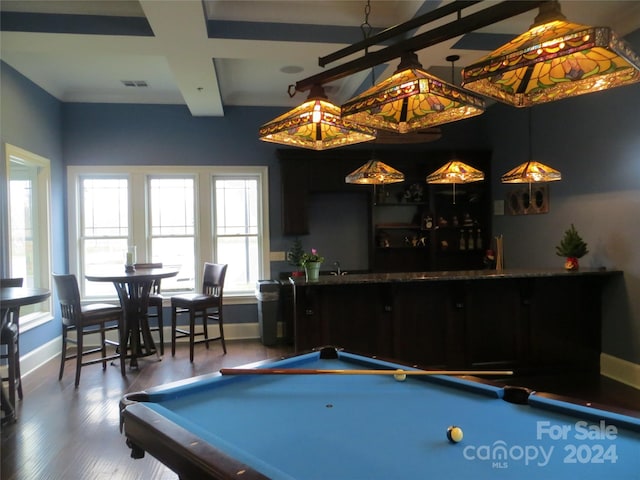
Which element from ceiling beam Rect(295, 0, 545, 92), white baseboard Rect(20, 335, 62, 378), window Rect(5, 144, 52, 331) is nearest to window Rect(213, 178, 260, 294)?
window Rect(5, 144, 52, 331)

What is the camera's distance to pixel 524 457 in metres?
1.20

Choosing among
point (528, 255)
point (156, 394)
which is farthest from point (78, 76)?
point (528, 255)

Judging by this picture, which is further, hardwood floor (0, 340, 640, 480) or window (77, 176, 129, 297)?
window (77, 176, 129, 297)

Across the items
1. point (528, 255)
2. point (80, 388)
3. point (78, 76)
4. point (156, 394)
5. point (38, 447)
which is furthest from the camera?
point (528, 255)

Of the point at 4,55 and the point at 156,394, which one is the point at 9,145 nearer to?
the point at 4,55

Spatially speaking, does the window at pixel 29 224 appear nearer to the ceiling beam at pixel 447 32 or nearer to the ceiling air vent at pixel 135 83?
the ceiling air vent at pixel 135 83

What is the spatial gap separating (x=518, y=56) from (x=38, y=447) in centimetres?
353

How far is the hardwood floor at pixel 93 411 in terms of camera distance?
245 cm

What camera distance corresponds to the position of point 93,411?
10.6ft

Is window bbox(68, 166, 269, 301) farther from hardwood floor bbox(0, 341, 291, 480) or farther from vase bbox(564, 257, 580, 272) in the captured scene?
vase bbox(564, 257, 580, 272)

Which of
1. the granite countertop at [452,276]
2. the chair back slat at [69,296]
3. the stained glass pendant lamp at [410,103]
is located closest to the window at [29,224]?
the chair back slat at [69,296]

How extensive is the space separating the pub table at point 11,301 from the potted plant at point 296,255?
286 cm

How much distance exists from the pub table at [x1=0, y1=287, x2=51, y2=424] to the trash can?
2511mm

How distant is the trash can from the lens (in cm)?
518
